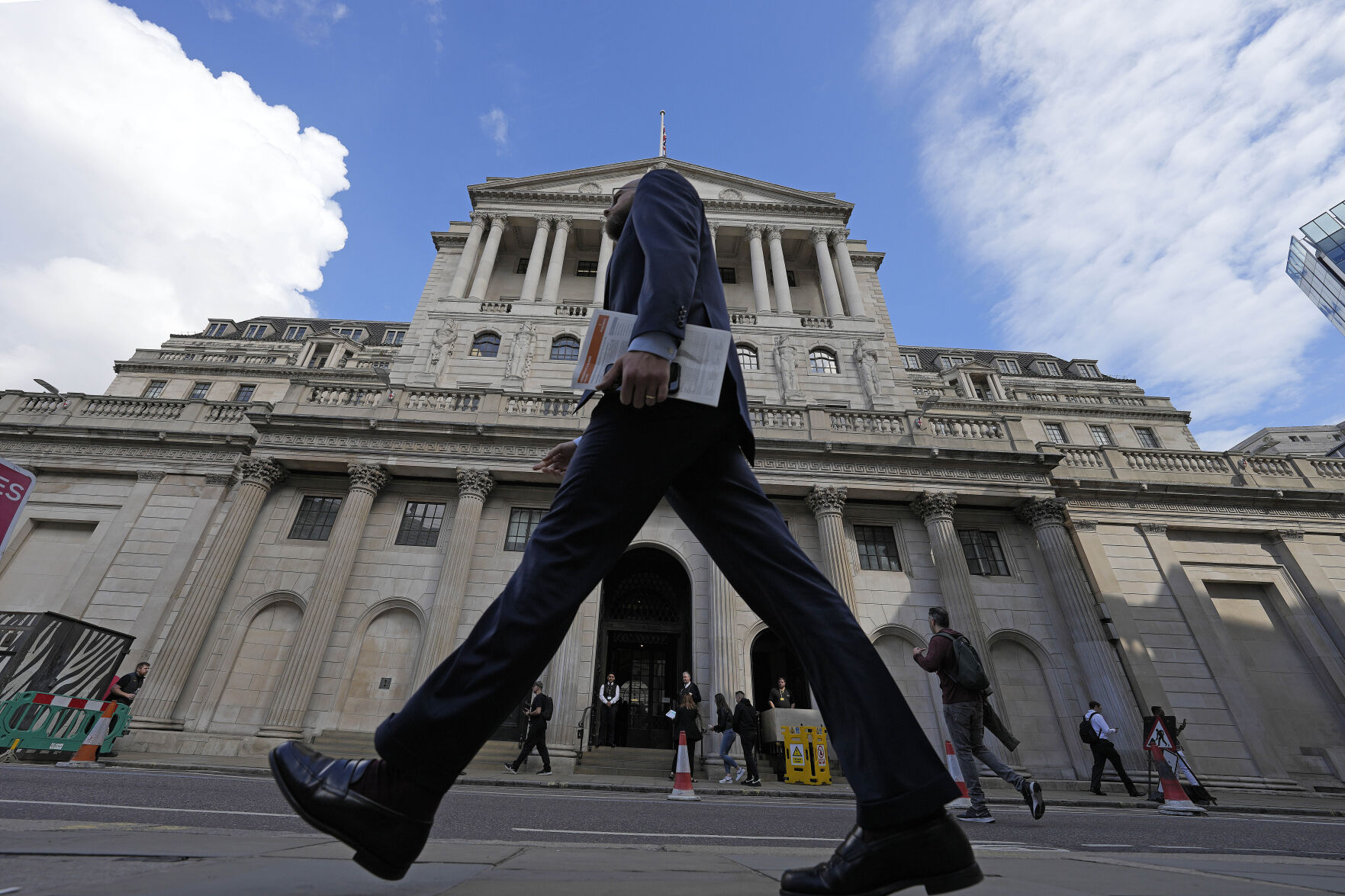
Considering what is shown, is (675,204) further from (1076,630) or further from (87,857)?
(1076,630)

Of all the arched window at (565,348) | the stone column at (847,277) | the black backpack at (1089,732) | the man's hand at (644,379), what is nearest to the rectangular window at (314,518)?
the arched window at (565,348)

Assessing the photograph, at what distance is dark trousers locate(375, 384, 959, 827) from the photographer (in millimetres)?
1531

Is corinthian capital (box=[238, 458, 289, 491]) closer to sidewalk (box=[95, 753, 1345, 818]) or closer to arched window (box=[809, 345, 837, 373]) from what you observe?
sidewalk (box=[95, 753, 1345, 818])

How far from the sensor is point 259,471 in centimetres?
1669

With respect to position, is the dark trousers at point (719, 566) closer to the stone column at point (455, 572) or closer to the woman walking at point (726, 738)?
the woman walking at point (726, 738)

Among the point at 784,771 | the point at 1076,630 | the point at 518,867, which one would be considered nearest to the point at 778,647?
the point at 784,771

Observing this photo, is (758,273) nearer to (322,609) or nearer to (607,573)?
(322,609)

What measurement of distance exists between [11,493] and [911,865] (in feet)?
21.6

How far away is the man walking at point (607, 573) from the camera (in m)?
1.45

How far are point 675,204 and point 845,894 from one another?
219 centimetres

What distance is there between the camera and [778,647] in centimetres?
1861

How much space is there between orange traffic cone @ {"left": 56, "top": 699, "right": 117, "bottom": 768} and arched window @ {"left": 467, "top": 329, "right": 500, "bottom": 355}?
48.6 ft

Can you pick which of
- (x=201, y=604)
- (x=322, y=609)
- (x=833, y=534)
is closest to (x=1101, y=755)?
(x=833, y=534)

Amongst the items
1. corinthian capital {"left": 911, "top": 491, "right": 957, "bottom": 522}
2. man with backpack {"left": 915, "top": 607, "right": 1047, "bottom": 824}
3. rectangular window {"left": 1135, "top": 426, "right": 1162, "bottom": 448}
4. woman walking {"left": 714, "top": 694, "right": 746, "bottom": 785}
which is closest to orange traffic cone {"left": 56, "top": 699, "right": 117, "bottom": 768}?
woman walking {"left": 714, "top": 694, "right": 746, "bottom": 785}
